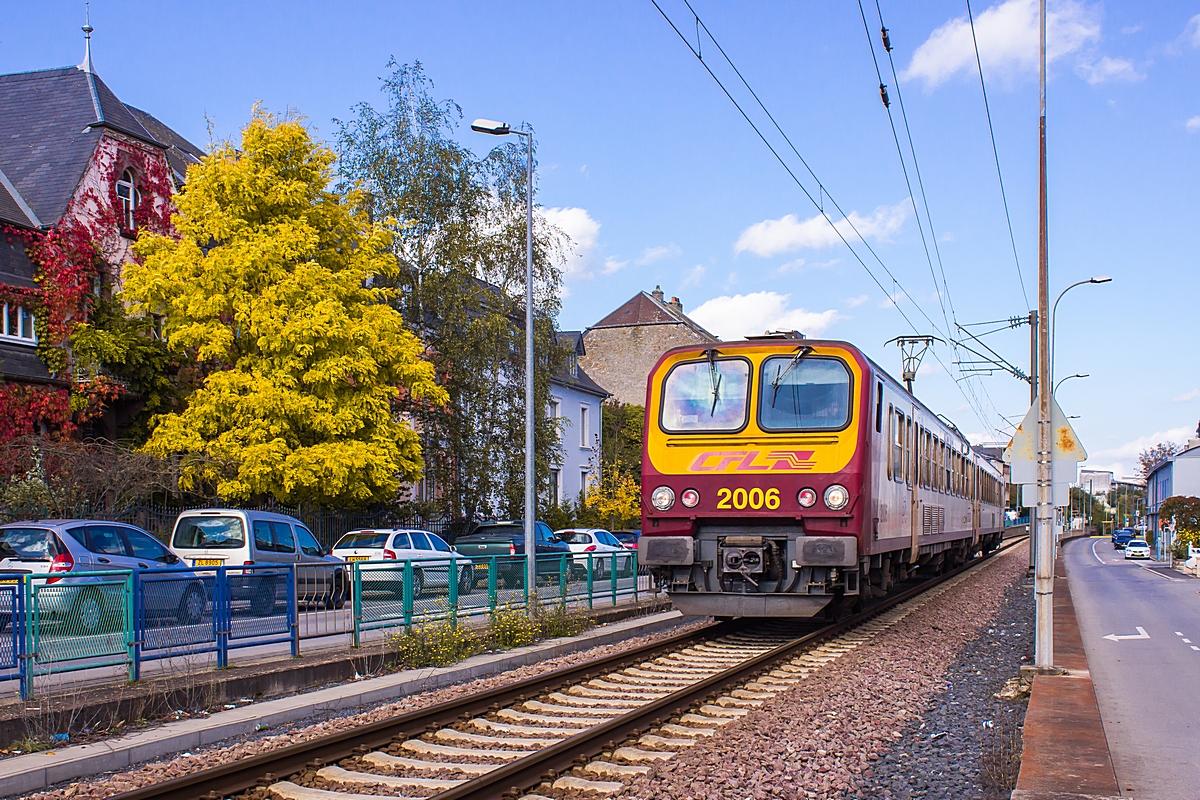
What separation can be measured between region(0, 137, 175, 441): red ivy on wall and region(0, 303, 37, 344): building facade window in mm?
165

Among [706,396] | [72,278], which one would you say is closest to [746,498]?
[706,396]

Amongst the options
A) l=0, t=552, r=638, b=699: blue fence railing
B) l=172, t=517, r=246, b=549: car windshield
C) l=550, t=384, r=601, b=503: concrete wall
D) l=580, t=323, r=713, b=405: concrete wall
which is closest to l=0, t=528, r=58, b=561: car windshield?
l=0, t=552, r=638, b=699: blue fence railing

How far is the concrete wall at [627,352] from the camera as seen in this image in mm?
62625

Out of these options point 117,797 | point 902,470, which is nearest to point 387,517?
point 902,470

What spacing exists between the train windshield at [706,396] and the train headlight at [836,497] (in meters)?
1.42

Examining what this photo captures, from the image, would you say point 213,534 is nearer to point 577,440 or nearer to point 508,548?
point 508,548

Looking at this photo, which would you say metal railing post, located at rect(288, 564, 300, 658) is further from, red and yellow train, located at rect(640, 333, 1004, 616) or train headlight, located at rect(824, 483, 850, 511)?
train headlight, located at rect(824, 483, 850, 511)

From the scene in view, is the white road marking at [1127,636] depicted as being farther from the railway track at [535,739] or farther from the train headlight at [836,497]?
the train headlight at [836,497]

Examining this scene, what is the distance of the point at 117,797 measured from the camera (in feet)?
21.0

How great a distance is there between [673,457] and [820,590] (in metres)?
2.42

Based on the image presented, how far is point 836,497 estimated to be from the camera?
43.5 ft

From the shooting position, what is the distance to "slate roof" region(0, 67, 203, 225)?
26.4m

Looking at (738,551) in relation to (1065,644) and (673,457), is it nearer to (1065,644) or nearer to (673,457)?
(673,457)

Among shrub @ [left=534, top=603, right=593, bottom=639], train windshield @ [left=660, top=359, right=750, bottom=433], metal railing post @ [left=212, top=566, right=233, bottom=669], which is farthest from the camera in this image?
shrub @ [left=534, top=603, right=593, bottom=639]
